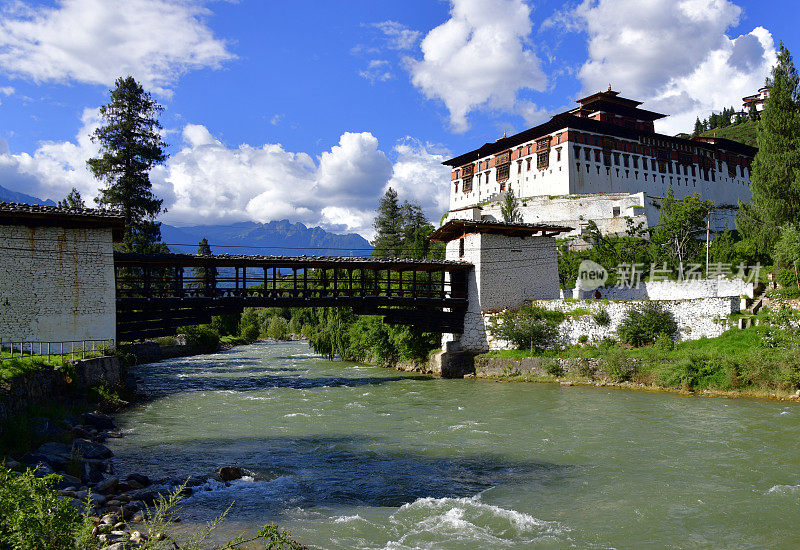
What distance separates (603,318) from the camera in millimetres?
26094

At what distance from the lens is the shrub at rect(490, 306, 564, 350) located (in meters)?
27.1

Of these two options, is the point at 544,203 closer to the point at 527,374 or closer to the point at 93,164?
the point at 527,374

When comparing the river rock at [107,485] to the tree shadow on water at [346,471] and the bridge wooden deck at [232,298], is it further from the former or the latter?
the bridge wooden deck at [232,298]

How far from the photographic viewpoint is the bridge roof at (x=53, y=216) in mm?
19250

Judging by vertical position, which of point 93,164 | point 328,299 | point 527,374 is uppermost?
point 93,164

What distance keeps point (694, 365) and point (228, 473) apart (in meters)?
18.0

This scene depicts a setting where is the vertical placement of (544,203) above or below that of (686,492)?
above

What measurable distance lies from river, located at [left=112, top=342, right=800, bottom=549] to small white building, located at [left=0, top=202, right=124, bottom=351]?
4.30m

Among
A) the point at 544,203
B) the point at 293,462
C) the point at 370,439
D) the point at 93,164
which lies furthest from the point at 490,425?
the point at 544,203

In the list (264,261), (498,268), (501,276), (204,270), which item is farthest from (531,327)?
(204,270)

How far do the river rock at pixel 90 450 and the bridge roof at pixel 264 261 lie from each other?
11.5 m

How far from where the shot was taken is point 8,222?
19672 mm

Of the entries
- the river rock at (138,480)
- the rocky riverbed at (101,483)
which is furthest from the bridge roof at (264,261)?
the river rock at (138,480)

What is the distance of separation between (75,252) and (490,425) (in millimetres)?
16148
